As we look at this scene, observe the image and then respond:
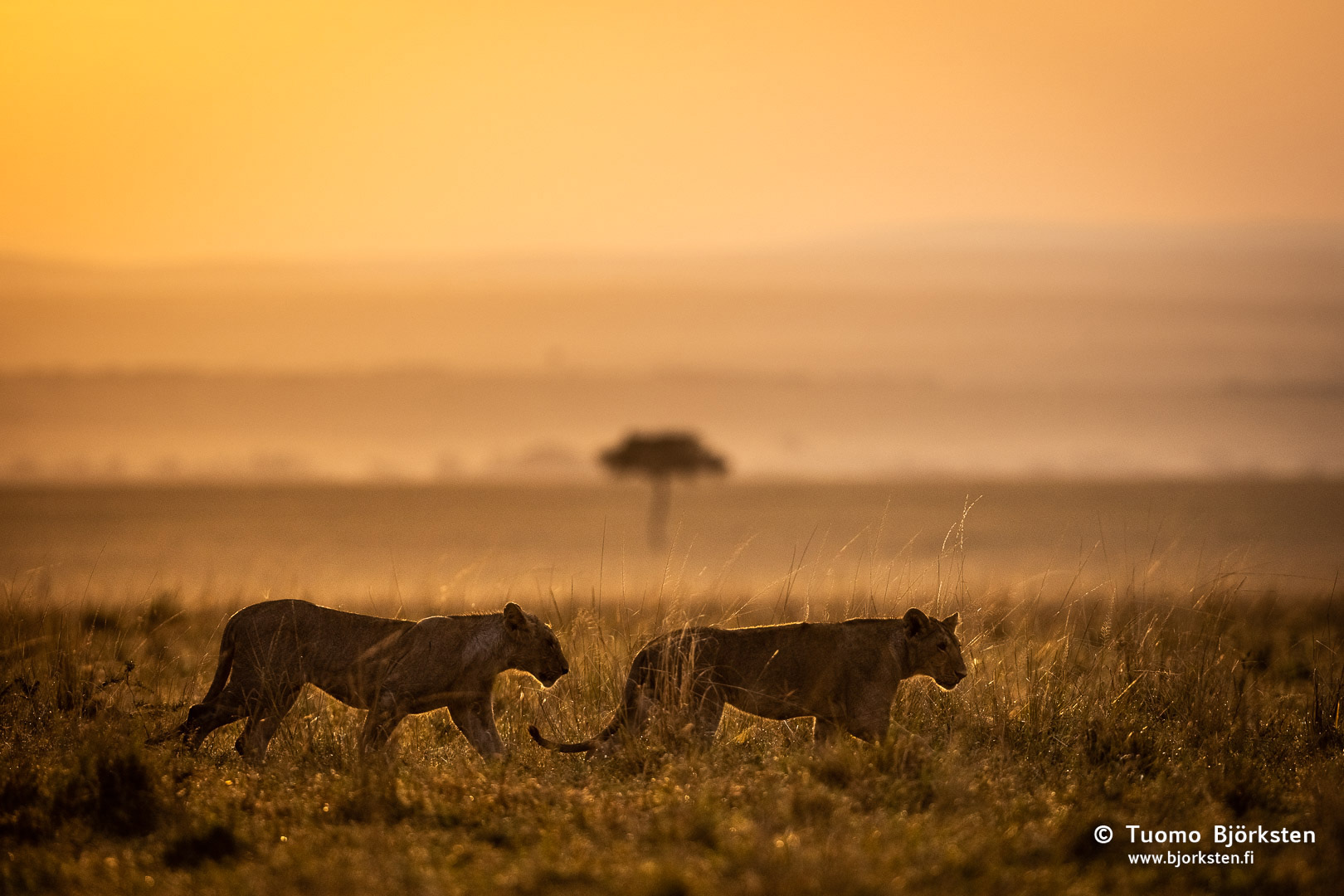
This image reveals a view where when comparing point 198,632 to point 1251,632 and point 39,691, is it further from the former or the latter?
point 1251,632

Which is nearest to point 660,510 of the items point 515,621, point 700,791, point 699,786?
point 515,621

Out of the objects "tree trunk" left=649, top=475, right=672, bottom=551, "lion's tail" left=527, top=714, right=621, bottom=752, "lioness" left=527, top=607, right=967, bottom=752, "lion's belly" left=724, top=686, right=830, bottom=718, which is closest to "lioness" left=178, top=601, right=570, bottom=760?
"lion's tail" left=527, top=714, right=621, bottom=752

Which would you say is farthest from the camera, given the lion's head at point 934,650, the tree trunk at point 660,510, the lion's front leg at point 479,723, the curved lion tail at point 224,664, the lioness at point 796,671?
the tree trunk at point 660,510

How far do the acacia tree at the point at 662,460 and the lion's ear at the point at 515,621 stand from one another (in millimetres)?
92303

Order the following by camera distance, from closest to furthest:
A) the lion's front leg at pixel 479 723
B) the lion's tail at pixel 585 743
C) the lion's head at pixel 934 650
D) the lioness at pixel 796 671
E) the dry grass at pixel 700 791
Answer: the dry grass at pixel 700 791 < the lion's tail at pixel 585 743 < the lioness at pixel 796 671 < the lion's head at pixel 934 650 < the lion's front leg at pixel 479 723

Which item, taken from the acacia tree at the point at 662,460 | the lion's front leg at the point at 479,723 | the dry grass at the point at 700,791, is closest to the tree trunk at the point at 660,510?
the acacia tree at the point at 662,460

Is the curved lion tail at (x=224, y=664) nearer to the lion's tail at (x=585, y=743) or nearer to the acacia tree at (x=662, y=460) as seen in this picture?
the lion's tail at (x=585, y=743)

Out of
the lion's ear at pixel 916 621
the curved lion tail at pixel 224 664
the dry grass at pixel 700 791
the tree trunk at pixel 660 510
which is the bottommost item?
the dry grass at pixel 700 791

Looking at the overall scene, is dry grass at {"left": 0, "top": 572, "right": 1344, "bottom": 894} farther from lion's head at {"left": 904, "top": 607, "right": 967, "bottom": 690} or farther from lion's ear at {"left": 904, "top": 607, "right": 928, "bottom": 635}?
lion's ear at {"left": 904, "top": 607, "right": 928, "bottom": 635}

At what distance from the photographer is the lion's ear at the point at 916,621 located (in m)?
10.0

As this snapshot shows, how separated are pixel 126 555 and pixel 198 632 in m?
49.4

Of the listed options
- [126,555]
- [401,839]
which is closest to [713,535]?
[126,555]

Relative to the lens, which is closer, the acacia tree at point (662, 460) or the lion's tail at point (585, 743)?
the lion's tail at point (585, 743)

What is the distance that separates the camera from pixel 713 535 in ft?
298
